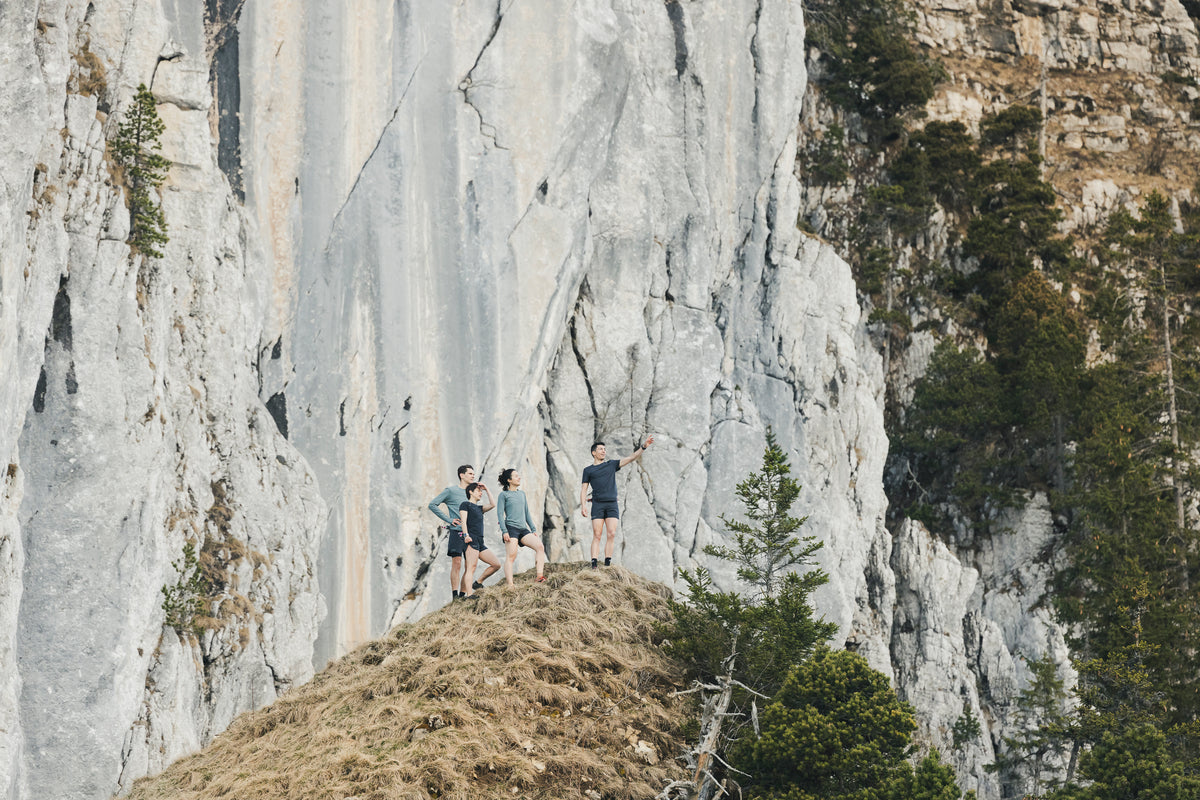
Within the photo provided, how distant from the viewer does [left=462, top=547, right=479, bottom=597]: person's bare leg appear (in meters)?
18.9

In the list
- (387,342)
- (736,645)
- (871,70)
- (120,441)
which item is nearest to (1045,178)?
(871,70)

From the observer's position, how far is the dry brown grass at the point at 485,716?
1434 centimetres

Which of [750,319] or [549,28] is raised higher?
[549,28]

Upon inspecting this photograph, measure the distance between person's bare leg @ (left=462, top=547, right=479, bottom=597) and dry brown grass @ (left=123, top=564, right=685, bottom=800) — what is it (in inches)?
15.4

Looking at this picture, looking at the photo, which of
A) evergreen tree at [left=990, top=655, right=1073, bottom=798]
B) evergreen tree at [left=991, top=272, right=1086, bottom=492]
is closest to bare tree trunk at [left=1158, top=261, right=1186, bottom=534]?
evergreen tree at [left=991, top=272, right=1086, bottom=492]

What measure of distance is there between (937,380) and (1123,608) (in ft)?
51.9

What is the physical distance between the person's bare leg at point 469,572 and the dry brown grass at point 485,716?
1.29 ft

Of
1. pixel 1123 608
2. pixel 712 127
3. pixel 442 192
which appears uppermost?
pixel 712 127

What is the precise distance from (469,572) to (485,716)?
3.85m

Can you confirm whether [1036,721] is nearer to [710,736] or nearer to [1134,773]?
[1134,773]

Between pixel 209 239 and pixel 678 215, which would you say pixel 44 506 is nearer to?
pixel 209 239

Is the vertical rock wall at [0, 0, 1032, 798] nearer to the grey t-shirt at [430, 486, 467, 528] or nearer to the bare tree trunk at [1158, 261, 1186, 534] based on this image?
the grey t-shirt at [430, 486, 467, 528]


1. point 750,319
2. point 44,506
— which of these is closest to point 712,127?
point 750,319

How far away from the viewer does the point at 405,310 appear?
2906 centimetres
